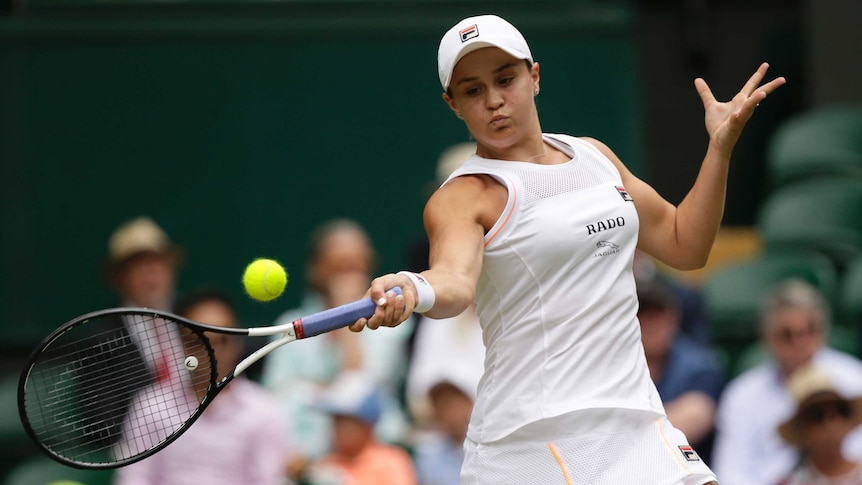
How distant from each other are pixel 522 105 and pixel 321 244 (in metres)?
3.44

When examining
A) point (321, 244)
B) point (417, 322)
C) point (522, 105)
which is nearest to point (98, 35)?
point (321, 244)

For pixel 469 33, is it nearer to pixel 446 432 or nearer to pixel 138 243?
pixel 446 432

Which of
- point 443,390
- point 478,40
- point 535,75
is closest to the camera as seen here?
point 478,40

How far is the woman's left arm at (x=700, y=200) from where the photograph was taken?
12.1 feet

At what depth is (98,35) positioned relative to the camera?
27.2 feet

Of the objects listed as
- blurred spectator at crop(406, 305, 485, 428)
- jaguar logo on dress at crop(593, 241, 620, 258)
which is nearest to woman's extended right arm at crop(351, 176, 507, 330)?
jaguar logo on dress at crop(593, 241, 620, 258)

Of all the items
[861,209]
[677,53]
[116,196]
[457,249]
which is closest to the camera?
[457,249]

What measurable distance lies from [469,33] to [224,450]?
294 centimetres

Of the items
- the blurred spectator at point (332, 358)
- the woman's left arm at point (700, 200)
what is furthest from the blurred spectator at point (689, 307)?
the woman's left arm at point (700, 200)

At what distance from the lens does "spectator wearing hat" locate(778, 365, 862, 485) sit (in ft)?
18.1

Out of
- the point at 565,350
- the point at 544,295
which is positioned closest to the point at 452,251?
the point at 544,295

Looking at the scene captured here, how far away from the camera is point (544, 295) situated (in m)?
3.55

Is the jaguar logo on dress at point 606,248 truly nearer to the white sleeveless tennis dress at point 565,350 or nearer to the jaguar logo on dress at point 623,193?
the white sleeveless tennis dress at point 565,350

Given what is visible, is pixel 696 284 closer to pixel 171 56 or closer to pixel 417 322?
pixel 417 322
